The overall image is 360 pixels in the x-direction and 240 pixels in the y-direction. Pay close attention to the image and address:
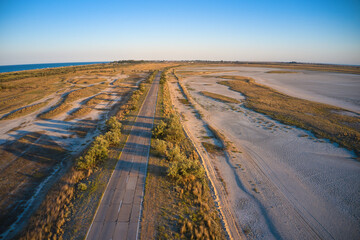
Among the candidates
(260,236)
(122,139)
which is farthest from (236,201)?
(122,139)

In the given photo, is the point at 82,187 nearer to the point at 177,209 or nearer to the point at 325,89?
the point at 177,209

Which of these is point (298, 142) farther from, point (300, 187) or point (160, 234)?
point (160, 234)

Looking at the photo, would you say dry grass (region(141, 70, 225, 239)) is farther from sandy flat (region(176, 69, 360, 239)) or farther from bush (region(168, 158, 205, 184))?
sandy flat (region(176, 69, 360, 239))

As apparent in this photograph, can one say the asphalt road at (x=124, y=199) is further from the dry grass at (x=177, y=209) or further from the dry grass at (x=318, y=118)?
the dry grass at (x=318, y=118)

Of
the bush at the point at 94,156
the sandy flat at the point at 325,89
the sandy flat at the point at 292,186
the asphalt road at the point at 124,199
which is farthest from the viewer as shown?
the sandy flat at the point at 325,89

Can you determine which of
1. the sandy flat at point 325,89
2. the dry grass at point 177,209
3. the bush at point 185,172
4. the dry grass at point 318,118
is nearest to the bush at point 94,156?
the dry grass at point 177,209

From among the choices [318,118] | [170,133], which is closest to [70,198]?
[170,133]

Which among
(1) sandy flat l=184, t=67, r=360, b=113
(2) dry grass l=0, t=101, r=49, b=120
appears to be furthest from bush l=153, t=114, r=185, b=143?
(1) sandy flat l=184, t=67, r=360, b=113
